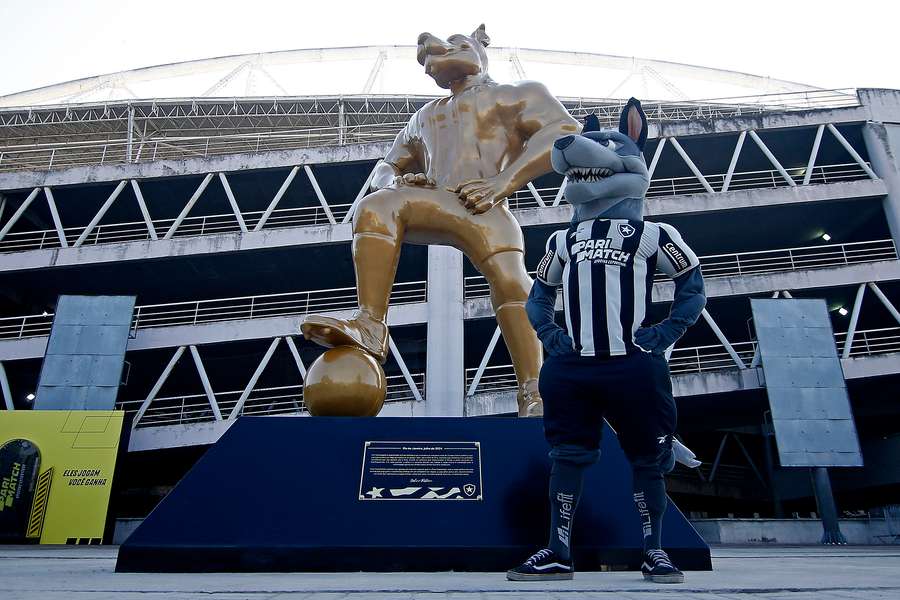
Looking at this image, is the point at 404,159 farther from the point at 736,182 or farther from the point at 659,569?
the point at 736,182

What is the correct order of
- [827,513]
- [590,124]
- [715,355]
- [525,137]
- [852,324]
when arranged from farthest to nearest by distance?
[715,355], [852,324], [827,513], [525,137], [590,124]

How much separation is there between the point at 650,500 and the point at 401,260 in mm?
16073

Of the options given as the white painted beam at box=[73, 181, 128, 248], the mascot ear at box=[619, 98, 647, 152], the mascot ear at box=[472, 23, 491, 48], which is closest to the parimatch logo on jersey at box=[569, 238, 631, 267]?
the mascot ear at box=[619, 98, 647, 152]

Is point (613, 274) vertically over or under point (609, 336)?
over

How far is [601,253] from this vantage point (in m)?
2.64

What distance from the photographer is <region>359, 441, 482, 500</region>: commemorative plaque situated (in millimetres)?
2947

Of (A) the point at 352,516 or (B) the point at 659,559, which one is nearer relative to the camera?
(B) the point at 659,559

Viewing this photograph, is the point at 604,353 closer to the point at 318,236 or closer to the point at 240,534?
the point at 240,534

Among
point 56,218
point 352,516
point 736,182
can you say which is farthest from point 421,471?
point 736,182

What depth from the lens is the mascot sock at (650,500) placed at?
Answer: 2428 millimetres

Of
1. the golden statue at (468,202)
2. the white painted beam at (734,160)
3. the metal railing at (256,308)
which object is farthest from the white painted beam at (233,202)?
the golden statue at (468,202)

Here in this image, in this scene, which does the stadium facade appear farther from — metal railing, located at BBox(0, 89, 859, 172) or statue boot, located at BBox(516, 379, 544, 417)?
statue boot, located at BBox(516, 379, 544, 417)

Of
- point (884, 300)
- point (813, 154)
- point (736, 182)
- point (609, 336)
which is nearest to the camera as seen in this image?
point (609, 336)

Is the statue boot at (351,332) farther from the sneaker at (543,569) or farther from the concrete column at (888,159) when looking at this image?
the concrete column at (888,159)
